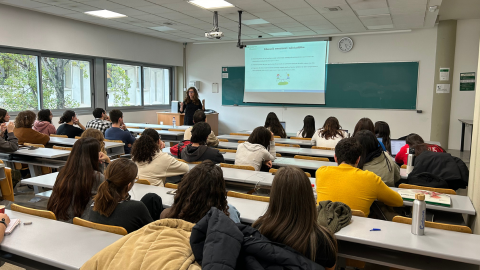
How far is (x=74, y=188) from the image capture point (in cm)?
236

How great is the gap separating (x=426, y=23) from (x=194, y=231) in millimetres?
8293

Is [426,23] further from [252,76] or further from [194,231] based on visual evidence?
[194,231]

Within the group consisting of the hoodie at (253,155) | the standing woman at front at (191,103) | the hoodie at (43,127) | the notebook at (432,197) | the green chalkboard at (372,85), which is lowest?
the notebook at (432,197)

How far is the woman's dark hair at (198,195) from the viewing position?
1771 mm

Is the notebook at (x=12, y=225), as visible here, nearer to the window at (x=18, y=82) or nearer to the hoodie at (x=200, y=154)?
the hoodie at (x=200, y=154)

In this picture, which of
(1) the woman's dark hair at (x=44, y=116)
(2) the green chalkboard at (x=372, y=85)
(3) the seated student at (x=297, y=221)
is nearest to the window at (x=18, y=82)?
(1) the woman's dark hair at (x=44, y=116)

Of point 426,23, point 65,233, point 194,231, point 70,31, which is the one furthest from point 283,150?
point 70,31

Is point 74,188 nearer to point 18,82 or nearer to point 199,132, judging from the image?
point 199,132

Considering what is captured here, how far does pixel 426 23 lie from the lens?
774 cm

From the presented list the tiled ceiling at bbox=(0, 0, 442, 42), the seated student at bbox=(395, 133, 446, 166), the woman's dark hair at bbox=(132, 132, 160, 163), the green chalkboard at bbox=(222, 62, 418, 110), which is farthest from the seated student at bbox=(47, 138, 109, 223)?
the green chalkboard at bbox=(222, 62, 418, 110)

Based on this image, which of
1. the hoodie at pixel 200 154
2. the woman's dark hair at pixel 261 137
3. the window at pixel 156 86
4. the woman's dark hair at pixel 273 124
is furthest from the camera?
the window at pixel 156 86

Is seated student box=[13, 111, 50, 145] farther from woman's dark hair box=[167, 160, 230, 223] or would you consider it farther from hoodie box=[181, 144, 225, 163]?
woman's dark hair box=[167, 160, 230, 223]

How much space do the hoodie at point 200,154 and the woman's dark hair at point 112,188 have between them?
1834 millimetres

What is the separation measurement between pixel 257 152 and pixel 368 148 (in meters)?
1.26
